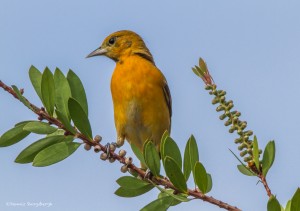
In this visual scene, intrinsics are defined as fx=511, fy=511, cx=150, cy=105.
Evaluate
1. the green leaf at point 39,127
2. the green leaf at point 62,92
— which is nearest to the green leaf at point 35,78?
the green leaf at point 62,92

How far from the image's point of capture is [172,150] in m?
2.40

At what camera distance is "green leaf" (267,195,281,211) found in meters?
1.96

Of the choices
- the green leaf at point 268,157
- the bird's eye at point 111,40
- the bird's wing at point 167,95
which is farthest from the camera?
the bird's eye at point 111,40

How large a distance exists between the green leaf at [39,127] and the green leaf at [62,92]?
0.13 m

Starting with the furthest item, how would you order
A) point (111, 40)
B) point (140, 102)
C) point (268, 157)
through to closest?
point (111, 40), point (140, 102), point (268, 157)

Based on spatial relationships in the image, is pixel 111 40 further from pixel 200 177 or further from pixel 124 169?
pixel 200 177

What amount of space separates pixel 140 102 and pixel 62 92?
320 centimetres

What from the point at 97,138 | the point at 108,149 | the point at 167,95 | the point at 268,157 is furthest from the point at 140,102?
the point at 268,157

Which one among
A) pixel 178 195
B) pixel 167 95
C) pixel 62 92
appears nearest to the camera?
pixel 178 195

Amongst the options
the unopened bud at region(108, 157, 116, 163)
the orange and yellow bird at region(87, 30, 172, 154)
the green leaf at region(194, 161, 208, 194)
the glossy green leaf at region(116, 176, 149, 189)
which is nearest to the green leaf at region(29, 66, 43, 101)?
the unopened bud at region(108, 157, 116, 163)

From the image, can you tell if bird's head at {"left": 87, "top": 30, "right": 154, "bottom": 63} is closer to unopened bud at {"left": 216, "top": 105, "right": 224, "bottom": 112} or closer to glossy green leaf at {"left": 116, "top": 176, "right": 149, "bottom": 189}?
glossy green leaf at {"left": 116, "top": 176, "right": 149, "bottom": 189}

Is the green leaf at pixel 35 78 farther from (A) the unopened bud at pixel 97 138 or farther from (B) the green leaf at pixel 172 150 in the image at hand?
(B) the green leaf at pixel 172 150

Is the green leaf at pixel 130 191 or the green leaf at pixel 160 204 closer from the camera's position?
the green leaf at pixel 160 204

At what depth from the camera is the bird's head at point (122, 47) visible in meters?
6.82
